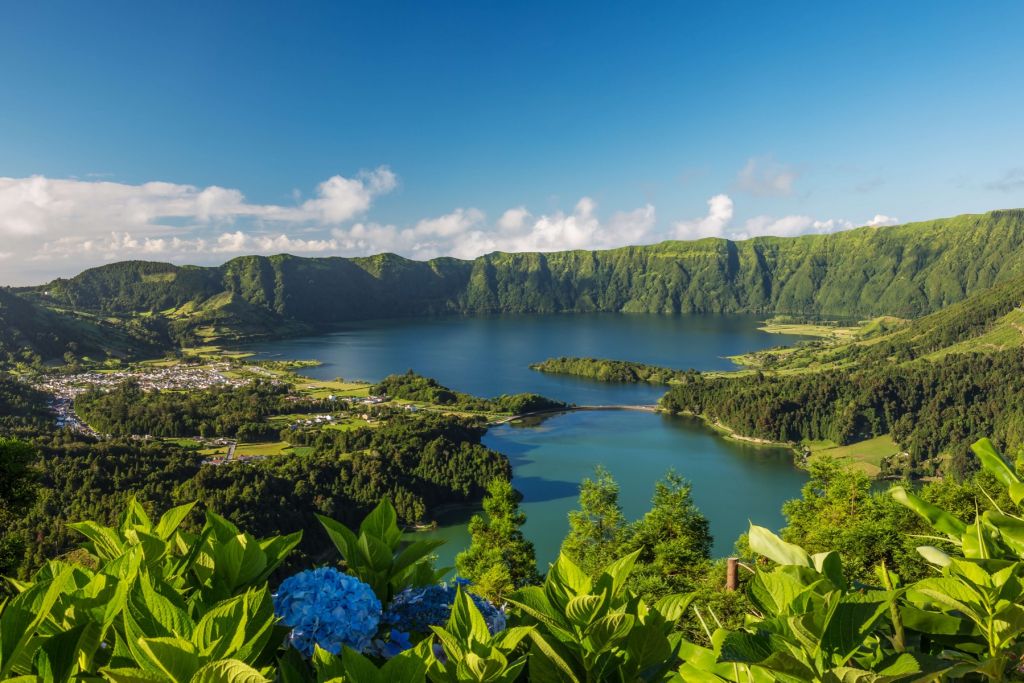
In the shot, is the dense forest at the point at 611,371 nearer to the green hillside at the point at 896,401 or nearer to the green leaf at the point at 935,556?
the green hillside at the point at 896,401

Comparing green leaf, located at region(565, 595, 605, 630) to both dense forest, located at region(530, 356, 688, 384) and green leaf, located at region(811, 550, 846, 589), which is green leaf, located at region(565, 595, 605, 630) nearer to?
green leaf, located at region(811, 550, 846, 589)

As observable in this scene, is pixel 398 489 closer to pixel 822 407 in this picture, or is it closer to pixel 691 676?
pixel 691 676

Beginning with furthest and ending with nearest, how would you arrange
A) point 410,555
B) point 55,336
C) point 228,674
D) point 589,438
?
point 55,336 → point 589,438 → point 410,555 → point 228,674

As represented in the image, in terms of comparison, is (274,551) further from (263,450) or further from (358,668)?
(263,450)

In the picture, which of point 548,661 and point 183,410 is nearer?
point 548,661

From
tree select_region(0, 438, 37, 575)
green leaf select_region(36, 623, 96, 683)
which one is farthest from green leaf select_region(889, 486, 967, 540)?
tree select_region(0, 438, 37, 575)

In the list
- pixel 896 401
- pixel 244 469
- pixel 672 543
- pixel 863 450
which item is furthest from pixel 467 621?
pixel 896 401

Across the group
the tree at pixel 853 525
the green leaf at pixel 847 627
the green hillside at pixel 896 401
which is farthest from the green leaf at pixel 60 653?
the green hillside at pixel 896 401
